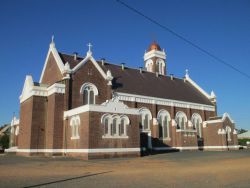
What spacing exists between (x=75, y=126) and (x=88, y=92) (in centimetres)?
661

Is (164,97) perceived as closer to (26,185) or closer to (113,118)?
(113,118)

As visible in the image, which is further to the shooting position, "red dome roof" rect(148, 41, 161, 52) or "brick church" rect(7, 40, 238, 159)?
"red dome roof" rect(148, 41, 161, 52)

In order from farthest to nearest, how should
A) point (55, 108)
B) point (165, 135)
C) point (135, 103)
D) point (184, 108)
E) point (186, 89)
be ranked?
point (186, 89), point (184, 108), point (165, 135), point (135, 103), point (55, 108)

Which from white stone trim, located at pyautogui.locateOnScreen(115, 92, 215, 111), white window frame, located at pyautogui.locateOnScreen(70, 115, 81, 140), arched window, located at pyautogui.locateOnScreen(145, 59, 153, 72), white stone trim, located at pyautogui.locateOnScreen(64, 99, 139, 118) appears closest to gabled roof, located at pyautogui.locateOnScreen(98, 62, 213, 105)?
white stone trim, located at pyautogui.locateOnScreen(115, 92, 215, 111)

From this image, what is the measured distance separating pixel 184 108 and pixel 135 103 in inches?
464

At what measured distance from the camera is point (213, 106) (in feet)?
182

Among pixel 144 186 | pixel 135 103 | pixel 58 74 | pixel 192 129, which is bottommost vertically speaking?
pixel 144 186

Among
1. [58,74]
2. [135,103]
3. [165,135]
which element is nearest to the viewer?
[58,74]

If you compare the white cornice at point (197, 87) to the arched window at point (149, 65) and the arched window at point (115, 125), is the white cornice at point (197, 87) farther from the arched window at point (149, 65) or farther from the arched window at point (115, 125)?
the arched window at point (115, 125)

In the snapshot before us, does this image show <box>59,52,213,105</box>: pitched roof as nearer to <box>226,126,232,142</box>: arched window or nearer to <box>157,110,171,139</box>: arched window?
<box>157,110,171,139</box>: arched window

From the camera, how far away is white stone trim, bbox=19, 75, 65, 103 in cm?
3400

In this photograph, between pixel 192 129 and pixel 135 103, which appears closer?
pixel 135 103

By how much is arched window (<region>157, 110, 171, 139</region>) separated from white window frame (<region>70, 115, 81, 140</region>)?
17.1m

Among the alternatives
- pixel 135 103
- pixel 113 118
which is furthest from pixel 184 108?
pixel 113 118
